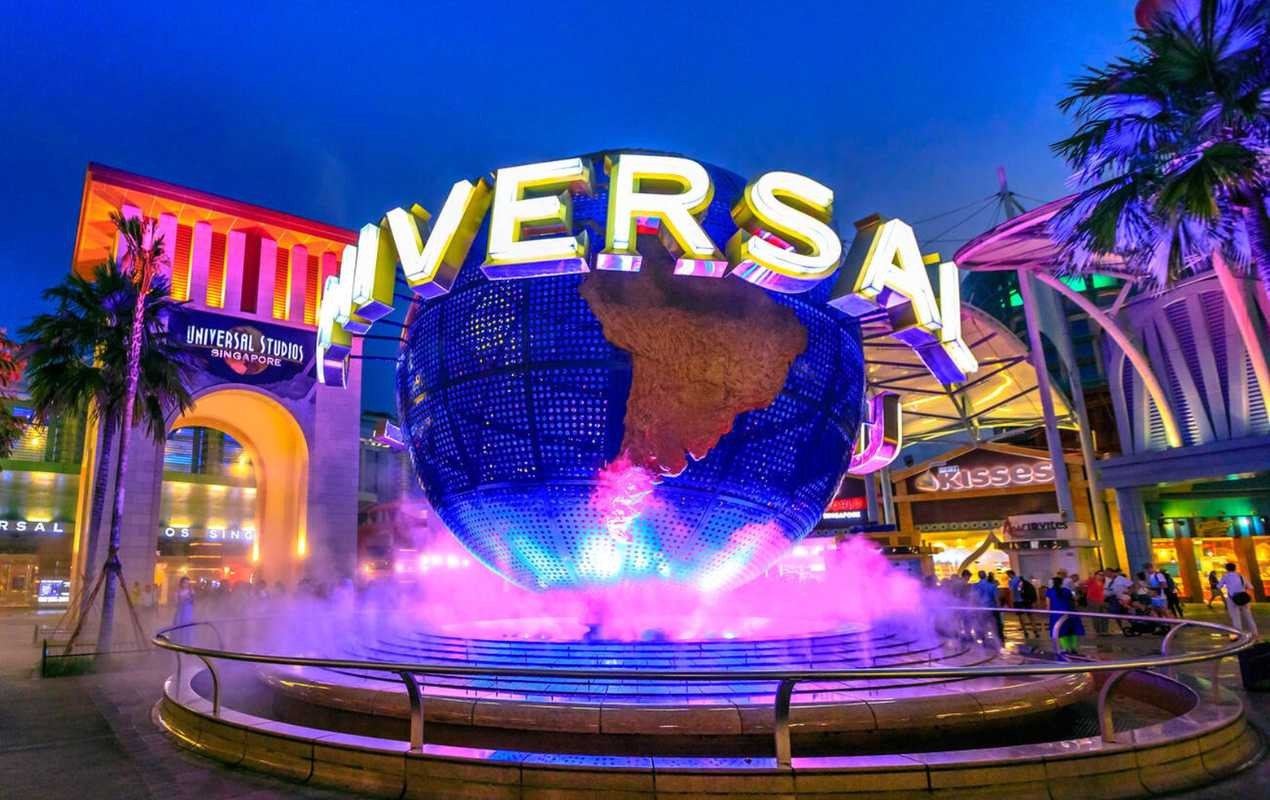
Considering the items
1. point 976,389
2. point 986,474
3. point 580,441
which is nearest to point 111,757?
point 580,441

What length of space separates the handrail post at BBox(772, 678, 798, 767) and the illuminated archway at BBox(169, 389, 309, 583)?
1117 inches

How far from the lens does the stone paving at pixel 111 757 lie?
5004 mm

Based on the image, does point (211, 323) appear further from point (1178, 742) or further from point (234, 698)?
point (1178, 742)

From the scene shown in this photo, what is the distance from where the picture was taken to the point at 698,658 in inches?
310

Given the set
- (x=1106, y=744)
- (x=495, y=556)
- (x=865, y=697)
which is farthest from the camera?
(x=495, y=556)

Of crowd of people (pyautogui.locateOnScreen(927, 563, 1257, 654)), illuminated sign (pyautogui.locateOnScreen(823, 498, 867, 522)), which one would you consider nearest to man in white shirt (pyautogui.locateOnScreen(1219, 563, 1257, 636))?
crowd of people (pyautogui.locateOnScreen(927, 563, 1257, 654))

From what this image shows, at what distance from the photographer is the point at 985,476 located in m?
37.0

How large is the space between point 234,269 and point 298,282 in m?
2.49

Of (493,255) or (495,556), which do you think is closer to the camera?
(493,255)

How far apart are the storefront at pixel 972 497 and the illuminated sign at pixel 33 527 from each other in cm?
4141

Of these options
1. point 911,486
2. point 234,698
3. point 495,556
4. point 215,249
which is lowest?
point 234,698

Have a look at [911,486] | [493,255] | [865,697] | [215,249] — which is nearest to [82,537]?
[215,249]

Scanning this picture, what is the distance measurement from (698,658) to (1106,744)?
12.6ft

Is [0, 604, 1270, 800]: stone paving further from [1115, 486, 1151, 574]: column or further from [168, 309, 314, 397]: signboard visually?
[168, 309, 314, 397]: signboard
